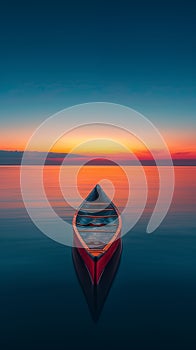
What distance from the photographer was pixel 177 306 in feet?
39.1

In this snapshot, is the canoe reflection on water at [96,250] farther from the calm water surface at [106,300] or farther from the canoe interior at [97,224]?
the calm water surface at [106,300]

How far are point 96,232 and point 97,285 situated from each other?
6.48 meters

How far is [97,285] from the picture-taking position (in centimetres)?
1255

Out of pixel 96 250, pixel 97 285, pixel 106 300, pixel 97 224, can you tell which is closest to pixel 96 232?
pixel 97 224

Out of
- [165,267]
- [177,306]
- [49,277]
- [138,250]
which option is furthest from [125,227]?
[177,306]

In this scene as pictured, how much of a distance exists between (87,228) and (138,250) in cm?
327

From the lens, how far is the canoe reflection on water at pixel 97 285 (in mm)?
11789

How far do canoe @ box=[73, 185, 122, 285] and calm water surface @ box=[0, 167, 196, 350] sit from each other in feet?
3.72

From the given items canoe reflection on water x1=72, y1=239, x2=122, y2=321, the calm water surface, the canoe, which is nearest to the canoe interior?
the canoe

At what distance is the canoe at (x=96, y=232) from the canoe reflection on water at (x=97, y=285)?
36 cm

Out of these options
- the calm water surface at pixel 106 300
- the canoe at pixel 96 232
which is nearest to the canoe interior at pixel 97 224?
the canoe at pixel 96 232

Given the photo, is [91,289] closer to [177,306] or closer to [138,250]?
[177,306]

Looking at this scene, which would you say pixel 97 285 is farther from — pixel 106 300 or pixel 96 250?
pixel 96 250

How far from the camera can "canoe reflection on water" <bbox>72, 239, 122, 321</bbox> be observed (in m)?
11.8
